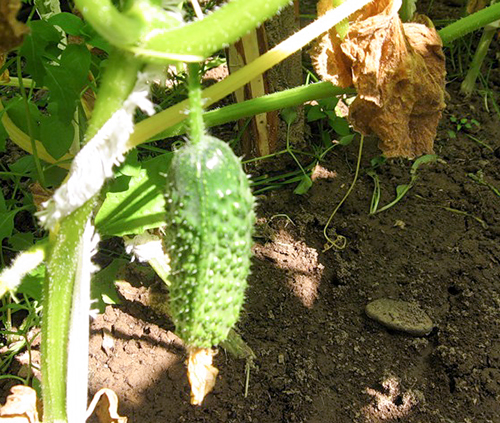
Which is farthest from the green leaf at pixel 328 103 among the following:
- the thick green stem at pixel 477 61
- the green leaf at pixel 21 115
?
the green leaf at pixel 21 115

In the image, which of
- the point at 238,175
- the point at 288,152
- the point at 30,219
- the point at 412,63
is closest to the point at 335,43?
the point at 412,63

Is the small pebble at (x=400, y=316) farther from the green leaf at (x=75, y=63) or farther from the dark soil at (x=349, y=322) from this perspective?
the green leaf at (x=75, y=63)

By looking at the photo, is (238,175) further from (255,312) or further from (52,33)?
(255,312)

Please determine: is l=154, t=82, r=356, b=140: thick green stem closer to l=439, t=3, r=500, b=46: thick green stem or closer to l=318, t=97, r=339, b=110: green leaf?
l=439, t=3, r=500, b=46: thick green stem

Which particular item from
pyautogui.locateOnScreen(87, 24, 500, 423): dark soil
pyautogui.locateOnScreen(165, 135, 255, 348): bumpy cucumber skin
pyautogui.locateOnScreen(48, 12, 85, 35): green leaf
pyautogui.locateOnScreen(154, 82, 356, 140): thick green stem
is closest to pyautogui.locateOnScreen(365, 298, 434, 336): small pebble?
pyautogui.locateOnScreen(87, 24, 500, 423): dark soil

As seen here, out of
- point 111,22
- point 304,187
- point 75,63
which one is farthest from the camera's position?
point 304,187

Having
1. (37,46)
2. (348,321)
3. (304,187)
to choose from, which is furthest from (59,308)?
(304,187)

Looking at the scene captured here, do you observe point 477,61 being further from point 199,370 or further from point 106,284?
point 199,370
